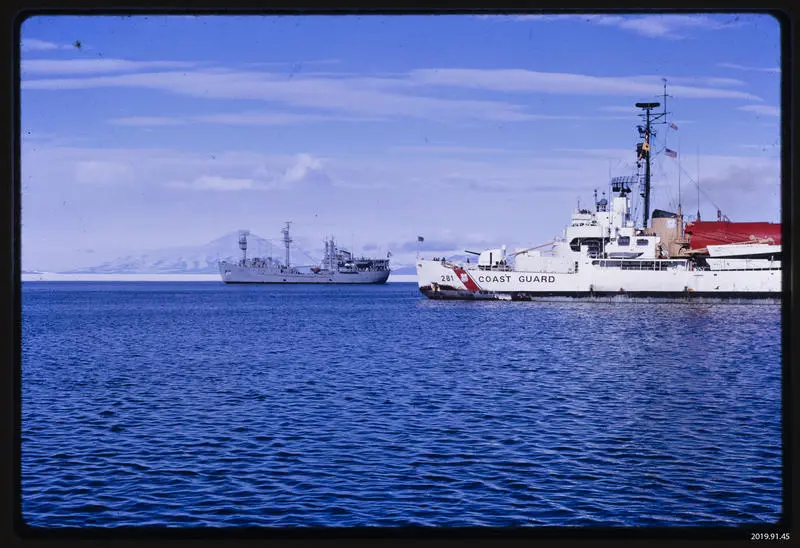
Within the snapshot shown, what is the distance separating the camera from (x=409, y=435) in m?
10.2

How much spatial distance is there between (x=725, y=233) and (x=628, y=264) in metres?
4.95

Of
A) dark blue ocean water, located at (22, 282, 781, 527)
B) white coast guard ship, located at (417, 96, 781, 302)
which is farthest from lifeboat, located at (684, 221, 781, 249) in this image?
dark blue ocean water, located at (22, 282, 781, 527)

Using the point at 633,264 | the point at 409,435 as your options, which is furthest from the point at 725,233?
the point at 409,435

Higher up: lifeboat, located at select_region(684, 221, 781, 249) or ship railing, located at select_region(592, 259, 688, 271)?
lifeboat, located at select_region(684, 221, 781, 249)

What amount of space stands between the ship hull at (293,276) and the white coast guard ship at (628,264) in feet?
183

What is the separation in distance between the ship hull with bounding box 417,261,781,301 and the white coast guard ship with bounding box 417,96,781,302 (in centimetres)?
5

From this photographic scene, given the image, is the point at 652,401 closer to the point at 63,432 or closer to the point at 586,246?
the point at 63,432

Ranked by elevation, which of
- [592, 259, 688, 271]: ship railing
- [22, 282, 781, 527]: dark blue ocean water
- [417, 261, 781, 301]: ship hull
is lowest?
[22, 282, 781, 527]: dark blue ocean water

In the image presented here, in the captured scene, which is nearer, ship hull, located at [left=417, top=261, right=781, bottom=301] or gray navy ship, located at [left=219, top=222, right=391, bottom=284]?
ship hull, located at [left=417, top=261, right=781, bottom=301]

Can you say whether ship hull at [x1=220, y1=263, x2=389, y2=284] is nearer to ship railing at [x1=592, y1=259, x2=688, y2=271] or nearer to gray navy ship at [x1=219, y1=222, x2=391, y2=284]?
gray navy ship at [x1=219, y1=222, x2=391, y2=284]

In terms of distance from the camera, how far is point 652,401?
527 inches

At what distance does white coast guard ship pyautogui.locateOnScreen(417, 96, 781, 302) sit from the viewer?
38500mm

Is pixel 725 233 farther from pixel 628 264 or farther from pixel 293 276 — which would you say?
pixel 293 276
